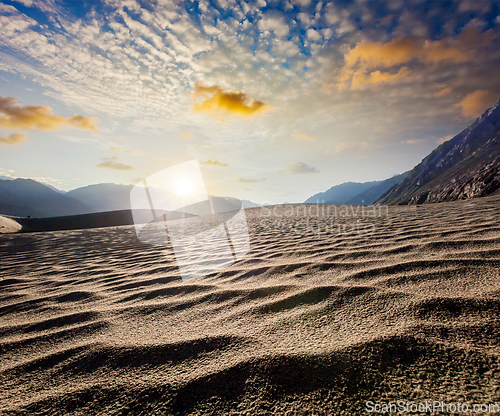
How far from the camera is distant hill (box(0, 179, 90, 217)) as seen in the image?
73.6m

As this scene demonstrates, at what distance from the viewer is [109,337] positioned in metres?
1.17

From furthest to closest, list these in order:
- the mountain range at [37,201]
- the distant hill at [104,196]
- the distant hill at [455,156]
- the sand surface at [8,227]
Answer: the distant hill at [104,196] < the mountain range at [37,201] < the distant hill at [455,156] < the sand surface at [8,227]

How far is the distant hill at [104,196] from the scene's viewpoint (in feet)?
392

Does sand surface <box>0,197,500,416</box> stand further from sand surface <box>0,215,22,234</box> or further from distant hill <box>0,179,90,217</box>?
distant hill <box>0,179,90,217</box>

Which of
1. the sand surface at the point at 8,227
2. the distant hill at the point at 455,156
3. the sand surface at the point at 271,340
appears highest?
the distant hill at the point at 455,156

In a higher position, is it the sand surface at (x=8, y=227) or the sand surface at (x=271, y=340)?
the sand surface at (x=8, y=227)

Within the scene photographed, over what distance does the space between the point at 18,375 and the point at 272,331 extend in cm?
114

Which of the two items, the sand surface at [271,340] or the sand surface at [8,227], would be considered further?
the sand surface at [8,227]

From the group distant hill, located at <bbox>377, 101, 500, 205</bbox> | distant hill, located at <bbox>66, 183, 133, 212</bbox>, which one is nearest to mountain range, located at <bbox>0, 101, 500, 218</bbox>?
distant hill, located at <bbox>377, 101, 500, 205</bbox>

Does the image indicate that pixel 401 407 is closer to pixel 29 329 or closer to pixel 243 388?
pixel 243 388

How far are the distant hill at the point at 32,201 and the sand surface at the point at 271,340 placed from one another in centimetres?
9907

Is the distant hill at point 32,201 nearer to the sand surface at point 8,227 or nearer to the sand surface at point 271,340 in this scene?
the sand surface at point 8,227

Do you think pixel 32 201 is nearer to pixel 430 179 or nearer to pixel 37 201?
pixel 37 201

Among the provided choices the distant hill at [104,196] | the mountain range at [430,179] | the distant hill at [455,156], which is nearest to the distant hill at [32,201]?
the mountain range at [430,179]
